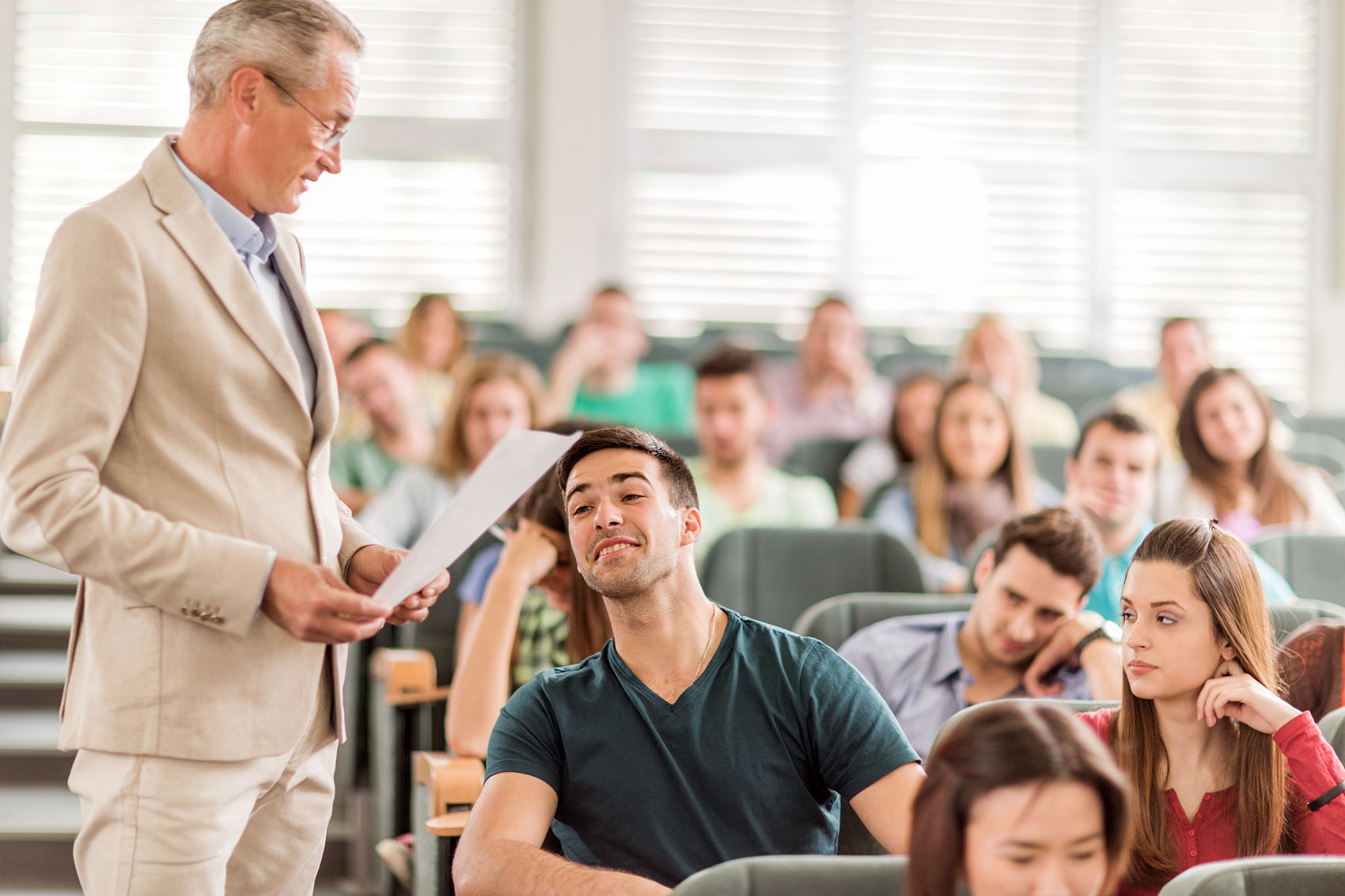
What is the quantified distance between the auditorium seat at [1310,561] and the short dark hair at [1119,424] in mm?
328

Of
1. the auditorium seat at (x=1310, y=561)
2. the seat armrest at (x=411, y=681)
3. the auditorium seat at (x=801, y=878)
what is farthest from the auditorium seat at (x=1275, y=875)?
the auditorium seat at (x=1310, y=561)

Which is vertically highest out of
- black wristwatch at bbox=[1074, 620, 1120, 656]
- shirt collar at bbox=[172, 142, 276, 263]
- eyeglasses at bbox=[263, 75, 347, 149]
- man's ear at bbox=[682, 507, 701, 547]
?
eyeglasses at bbox=[263, 75, 347, 149]

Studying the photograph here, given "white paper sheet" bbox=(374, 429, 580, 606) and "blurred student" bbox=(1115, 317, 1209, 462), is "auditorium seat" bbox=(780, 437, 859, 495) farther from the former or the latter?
"white paper sheet" bbox=(374, 429, 580, 606)

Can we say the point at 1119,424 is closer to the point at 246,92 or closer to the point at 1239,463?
the point at 1239,463

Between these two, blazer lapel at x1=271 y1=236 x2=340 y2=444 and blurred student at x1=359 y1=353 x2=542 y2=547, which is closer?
blazer lapel at x1=271 y1=236 x2=340 y2=444

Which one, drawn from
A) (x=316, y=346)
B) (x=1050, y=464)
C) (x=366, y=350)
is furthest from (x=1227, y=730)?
(x=366, y=350)

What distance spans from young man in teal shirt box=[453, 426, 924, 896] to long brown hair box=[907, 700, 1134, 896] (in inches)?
15.2

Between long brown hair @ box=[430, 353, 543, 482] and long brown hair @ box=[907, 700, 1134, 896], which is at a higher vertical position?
long brown hair @ box=[430, 353, 543, 482]

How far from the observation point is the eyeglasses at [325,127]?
122 centimetres

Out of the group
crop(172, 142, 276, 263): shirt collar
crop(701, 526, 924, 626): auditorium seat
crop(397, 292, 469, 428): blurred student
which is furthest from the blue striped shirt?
crop(397, 292, 469, 428): blurred student

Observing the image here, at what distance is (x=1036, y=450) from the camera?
12.9 feet

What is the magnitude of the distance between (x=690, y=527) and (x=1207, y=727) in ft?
2.21

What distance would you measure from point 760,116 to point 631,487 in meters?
4.88

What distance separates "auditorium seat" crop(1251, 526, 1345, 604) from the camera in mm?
2562
